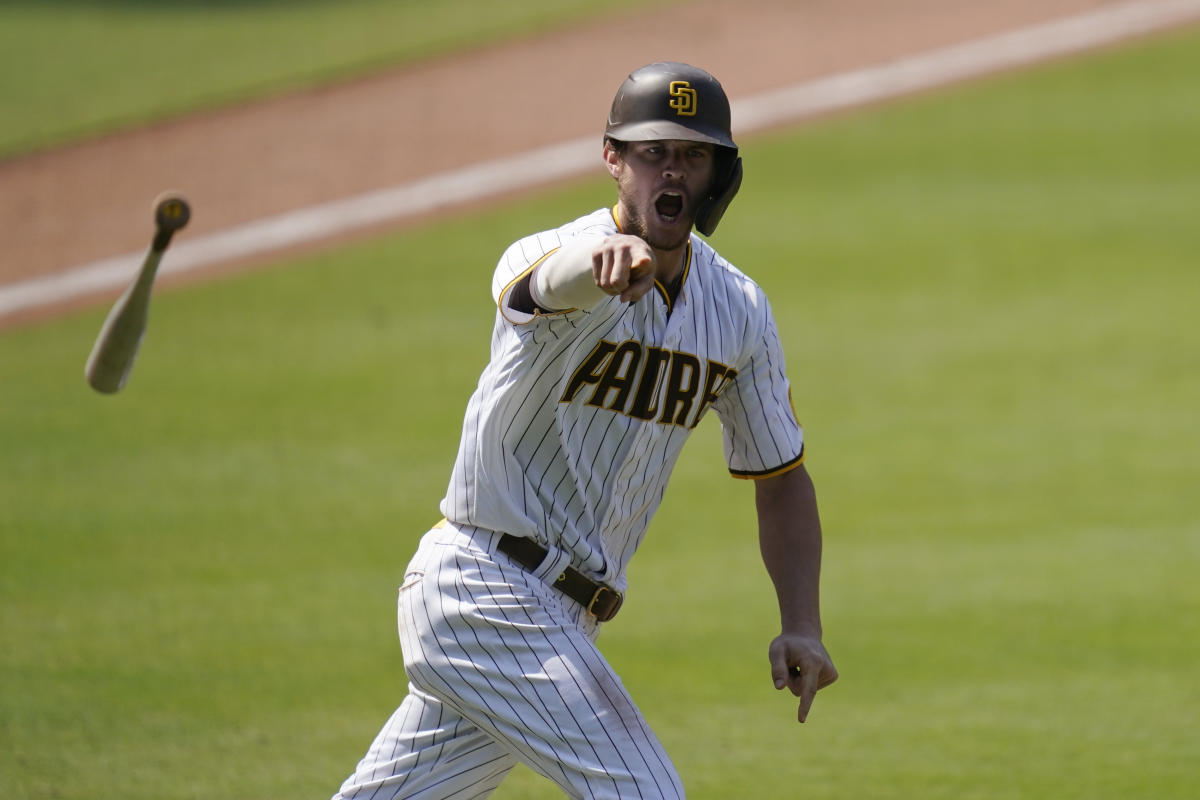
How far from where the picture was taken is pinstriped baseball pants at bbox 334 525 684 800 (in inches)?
127

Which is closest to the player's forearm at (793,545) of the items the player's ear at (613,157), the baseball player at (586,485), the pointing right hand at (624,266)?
the baseball player at (586,485)

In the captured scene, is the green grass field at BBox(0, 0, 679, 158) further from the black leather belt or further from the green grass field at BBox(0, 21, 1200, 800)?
the black leather belt

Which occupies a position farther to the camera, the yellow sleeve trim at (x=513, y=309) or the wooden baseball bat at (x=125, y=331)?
the wooden baseball bat at (x=125, y=331)

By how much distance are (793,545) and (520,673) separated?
0.75 meters

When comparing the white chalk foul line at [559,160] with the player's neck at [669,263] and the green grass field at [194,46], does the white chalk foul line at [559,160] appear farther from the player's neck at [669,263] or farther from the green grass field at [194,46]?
the player's neck at [669,263]

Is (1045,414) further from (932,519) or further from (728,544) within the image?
(728,544)

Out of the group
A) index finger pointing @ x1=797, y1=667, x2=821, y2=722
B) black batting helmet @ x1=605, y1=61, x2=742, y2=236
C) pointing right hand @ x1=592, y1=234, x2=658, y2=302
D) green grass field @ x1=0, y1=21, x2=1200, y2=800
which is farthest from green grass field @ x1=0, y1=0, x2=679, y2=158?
pointing right hand @ x1=592, y1=234, x2=658, y2=302

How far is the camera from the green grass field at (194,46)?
13.7 metres

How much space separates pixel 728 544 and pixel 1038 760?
239 centimetres

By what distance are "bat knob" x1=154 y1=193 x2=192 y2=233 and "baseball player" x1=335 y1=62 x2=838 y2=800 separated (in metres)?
1.52

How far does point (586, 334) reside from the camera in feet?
10.6

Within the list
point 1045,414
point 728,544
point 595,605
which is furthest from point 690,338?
point 1045,414

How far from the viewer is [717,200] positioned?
3287 mm

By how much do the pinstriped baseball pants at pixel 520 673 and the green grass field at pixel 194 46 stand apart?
10.8 meters
